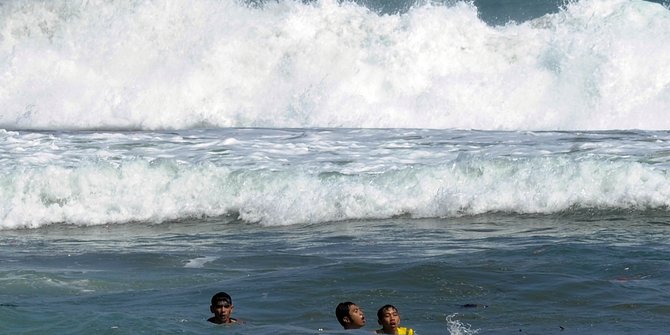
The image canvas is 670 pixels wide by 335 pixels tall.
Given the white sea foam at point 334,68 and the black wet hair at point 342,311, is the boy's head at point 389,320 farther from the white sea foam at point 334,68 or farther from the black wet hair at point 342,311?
the white sea foam at point 334,68

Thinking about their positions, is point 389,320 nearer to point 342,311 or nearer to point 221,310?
point 342,311

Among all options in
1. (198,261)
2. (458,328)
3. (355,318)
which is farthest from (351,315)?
(198,261)

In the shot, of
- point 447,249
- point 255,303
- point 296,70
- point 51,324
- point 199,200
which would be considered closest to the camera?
point 51,324

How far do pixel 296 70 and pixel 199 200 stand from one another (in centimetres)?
812

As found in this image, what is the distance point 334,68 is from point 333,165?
6.95 meters

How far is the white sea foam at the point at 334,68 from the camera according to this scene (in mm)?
20047

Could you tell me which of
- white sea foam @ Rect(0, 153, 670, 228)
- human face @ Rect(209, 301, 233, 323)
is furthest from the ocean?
human face @ Rect(209, 301, 233, 323)

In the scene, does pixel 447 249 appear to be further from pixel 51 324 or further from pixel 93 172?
pixel 93 172

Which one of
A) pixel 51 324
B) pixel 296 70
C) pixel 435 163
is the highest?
pixel 296 70

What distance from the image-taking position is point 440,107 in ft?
66.8

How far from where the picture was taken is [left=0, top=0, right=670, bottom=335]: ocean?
8.88m

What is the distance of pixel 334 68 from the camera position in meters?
21.7

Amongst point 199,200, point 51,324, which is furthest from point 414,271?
point 199,200

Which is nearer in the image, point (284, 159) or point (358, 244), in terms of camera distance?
point (358, 244)
